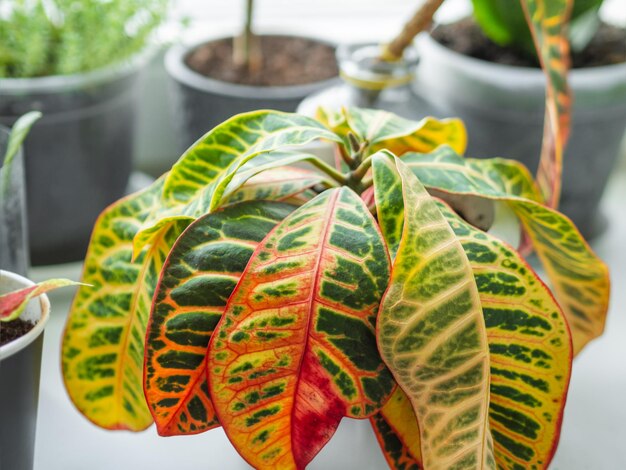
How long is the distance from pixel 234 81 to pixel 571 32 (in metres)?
0.39

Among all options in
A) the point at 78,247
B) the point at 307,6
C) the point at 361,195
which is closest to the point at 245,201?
the point at 361,195

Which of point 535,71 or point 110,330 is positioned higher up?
point 535,71

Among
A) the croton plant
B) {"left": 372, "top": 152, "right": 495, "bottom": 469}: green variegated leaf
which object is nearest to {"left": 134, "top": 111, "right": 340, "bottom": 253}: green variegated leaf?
the croton plant

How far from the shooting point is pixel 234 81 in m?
0.96

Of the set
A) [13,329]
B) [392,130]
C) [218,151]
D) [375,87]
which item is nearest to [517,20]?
[375,87]

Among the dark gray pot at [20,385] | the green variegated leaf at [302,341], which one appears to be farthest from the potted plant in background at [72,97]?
the green variegated leaf at [302,341]

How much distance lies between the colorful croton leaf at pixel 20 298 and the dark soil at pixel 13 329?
1.1 inches

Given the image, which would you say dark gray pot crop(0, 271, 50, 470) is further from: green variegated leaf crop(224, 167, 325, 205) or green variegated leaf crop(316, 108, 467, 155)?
green variegated leaf crop(316, 108, 467, 155)

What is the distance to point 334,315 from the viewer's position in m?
0.46

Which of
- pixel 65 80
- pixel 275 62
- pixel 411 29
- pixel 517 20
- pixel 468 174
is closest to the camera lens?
pixel 468 174

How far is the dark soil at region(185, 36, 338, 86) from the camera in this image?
38.4 inches

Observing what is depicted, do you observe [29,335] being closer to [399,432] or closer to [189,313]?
[189,313]

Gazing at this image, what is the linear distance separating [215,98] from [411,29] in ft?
0.96

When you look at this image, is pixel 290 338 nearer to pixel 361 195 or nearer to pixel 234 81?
pixel 361 195
